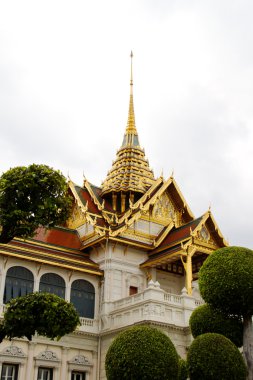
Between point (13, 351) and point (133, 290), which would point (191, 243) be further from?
point (13, 351)

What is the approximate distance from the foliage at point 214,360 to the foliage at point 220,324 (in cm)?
162

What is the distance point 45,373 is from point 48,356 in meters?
0.75

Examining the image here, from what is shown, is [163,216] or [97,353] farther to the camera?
[163,216]

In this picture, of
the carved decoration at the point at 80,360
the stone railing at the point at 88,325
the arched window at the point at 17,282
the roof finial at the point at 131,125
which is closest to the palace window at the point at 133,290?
the stone railing at the point at 88,325

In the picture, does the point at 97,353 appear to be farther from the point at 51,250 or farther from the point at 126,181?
the point at 126,181

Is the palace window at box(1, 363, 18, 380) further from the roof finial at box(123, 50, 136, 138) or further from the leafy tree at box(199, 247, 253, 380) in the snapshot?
the roof finial at box(123, 50, 136, 138)

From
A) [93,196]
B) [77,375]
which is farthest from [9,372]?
[93,196]

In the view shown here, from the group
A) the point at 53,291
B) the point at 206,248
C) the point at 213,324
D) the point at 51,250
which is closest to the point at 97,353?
the point at 53,291

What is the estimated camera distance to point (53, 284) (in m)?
25.9

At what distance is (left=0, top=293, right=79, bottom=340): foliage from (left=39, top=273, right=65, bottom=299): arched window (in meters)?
11.7

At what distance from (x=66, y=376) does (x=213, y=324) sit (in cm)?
1040

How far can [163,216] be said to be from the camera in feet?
103

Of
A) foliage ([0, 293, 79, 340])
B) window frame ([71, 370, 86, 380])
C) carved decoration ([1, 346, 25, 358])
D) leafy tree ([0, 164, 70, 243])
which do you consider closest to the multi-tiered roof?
carved decoration ([1, 346, 25, 358])

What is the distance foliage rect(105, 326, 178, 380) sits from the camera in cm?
1403
